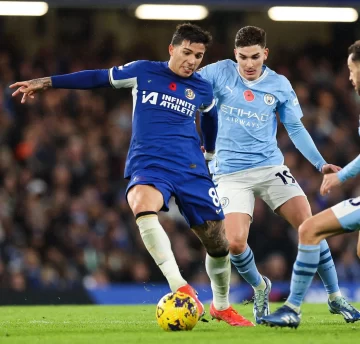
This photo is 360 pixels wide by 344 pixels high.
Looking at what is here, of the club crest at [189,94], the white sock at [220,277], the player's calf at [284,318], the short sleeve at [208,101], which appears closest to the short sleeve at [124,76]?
the club crest at [189,94]

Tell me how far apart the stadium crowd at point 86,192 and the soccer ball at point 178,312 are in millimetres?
7911

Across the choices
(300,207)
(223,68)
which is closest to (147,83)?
(223,68)

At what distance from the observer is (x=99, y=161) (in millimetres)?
17125

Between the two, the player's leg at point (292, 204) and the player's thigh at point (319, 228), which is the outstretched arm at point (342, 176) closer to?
the player's thigh at point (319, 228)

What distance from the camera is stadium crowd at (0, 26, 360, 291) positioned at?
15.5 m

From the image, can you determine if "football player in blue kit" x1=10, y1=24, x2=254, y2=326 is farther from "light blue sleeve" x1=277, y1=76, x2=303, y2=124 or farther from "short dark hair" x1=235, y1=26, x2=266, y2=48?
"light blue sleeve" x1=277, y1=76, x2=303, y2=124

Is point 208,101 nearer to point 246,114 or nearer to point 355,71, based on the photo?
point 246,114

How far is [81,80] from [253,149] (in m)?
1.86

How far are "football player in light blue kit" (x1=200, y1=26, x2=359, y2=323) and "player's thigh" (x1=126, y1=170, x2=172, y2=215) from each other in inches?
48.4

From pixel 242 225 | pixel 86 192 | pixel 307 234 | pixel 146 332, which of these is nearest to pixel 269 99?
pixel 242 225

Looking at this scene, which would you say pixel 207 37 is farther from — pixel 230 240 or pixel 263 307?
pixel 263 307

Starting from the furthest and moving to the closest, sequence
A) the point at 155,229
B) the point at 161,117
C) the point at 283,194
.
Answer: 1. the point at 283,194
2. the point at 161,117
3. the point at 155,229

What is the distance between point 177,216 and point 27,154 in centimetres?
287

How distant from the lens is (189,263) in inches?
619
